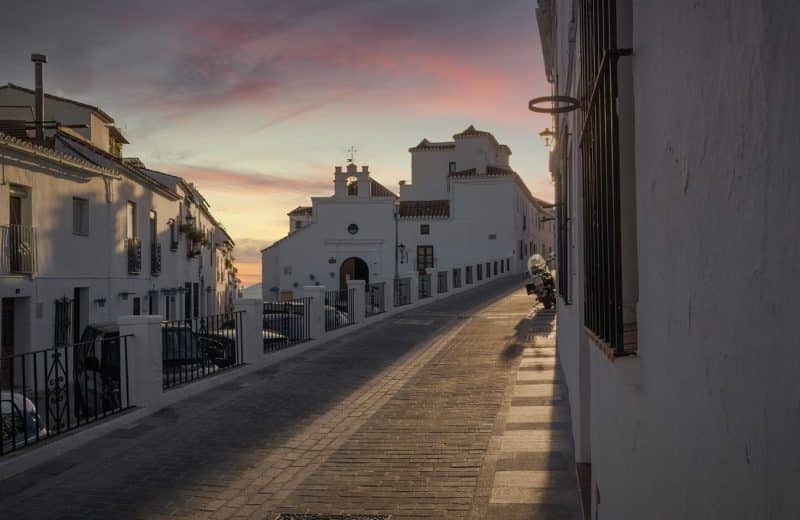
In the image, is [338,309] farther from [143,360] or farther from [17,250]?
[143,360]

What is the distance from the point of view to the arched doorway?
175 feet

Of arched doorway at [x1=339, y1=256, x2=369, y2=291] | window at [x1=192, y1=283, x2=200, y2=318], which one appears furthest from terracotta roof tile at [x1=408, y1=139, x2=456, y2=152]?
window at [x1=192, y1=283, x2=200, y2=318]

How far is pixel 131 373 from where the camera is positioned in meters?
9.59

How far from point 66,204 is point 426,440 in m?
18.7

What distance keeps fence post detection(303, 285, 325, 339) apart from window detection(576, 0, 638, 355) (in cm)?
1331

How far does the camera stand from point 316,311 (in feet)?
55.8

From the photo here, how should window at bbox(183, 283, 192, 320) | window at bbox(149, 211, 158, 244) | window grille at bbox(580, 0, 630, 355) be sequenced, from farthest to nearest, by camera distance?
1. window at bbox(183, 283, 192, 320)
2. window at bbox(149, 211, 158, 244)
3. window grille at bbox(580, 0, 630, 355)

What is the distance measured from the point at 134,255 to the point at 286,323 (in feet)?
43.5

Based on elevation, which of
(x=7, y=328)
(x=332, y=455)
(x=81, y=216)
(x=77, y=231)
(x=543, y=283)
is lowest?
(x=332, y=455)

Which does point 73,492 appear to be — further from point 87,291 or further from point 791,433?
point 87,291

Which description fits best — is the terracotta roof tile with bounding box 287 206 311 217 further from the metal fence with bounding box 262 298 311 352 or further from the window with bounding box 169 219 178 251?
the metal fence with bounding box 262 298 311 352

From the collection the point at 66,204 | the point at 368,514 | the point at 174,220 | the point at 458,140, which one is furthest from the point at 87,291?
the point at 458,140

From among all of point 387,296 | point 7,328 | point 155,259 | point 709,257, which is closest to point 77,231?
point 7,328

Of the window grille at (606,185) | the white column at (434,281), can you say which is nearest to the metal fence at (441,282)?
the white column at (434,281)
